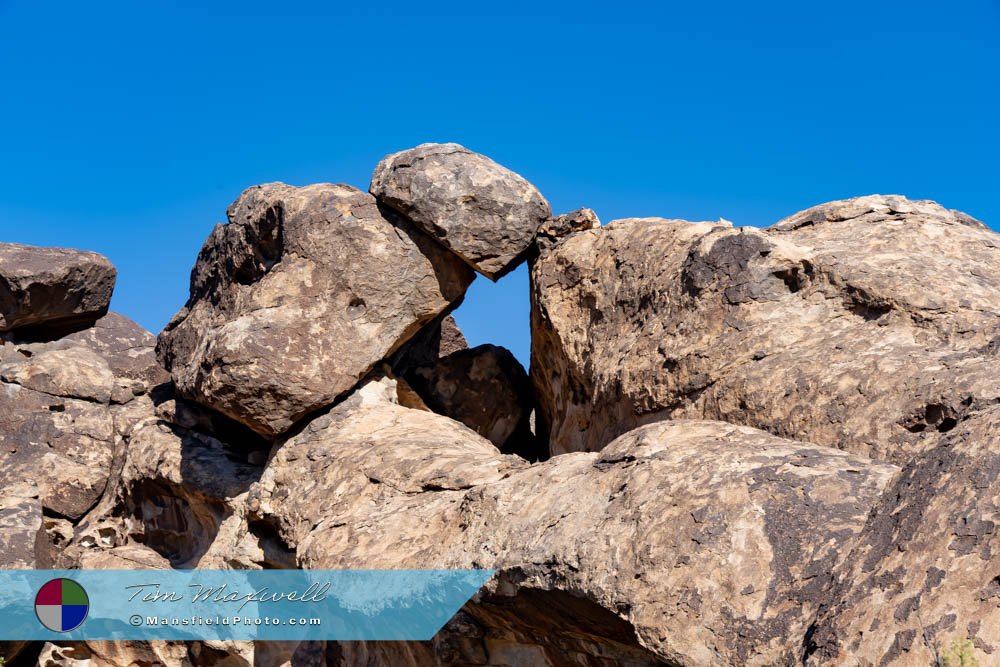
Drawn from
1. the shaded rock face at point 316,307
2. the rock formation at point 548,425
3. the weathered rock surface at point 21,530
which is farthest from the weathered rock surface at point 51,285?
the shaded rock face at point 316,307

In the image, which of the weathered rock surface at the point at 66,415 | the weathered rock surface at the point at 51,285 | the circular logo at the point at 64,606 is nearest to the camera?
the circular logo at the point at 64,606

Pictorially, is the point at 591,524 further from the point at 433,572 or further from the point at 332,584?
the point at 332,584

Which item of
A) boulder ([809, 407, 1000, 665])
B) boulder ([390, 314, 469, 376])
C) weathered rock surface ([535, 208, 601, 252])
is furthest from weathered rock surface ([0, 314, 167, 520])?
boulder ([809, 407, 1000, 665])

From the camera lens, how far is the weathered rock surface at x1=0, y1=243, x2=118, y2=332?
36.6 feet

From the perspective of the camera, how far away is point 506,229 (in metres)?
8.98

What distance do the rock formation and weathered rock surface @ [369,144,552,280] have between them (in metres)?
0.02

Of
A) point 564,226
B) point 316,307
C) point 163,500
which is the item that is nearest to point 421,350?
point 316,307

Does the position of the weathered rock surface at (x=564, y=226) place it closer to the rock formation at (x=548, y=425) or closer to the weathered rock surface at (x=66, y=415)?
the rock formation at (x=548, y=425)

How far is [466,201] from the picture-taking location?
8.86m

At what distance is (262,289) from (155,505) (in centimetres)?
250

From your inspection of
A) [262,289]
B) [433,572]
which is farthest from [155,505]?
[433,572]

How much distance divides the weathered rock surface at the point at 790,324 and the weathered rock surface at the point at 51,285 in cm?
528

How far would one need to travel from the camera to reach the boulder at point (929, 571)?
4.15 meters

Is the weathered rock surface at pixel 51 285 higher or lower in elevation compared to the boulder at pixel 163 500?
higher
